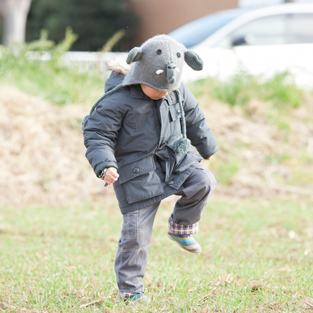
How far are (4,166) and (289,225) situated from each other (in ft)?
12.5

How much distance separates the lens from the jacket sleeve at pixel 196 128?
11.2ft

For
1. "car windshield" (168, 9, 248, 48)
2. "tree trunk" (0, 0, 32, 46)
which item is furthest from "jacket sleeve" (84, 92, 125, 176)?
"tree trunk" (0, 0, 32, 46)

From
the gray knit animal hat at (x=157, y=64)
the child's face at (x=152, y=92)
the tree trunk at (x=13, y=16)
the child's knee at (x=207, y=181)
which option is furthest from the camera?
the tree trunk at (x=13, y=16)

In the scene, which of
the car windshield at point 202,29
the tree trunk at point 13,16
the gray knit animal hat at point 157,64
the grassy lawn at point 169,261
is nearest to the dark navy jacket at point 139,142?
the gray knit animal hat at point 157,64

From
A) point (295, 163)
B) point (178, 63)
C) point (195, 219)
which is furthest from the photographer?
point (295, 163)

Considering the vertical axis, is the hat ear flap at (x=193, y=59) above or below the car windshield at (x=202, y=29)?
above

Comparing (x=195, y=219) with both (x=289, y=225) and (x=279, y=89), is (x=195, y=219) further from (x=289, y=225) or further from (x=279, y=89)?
(x=279, y=89)

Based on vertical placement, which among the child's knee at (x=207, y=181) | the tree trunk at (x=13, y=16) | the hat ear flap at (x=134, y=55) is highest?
the hat ear flap at (x=134, y=55)

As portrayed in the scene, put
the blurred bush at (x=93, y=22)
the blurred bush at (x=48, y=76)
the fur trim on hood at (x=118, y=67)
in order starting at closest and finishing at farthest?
the fur trim on hood at (x=118, y=67) < the blurred bush at (x=48, y=76) < the blurred bush at (x=93, y=22)

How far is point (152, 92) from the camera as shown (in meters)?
3.14

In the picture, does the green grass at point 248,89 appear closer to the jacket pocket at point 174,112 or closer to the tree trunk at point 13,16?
the jacket pocket at point 174,112

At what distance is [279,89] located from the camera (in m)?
9.47

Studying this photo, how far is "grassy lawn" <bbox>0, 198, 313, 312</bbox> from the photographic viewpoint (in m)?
3.19

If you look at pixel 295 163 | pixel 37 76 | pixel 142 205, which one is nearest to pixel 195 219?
pixel 142 205
